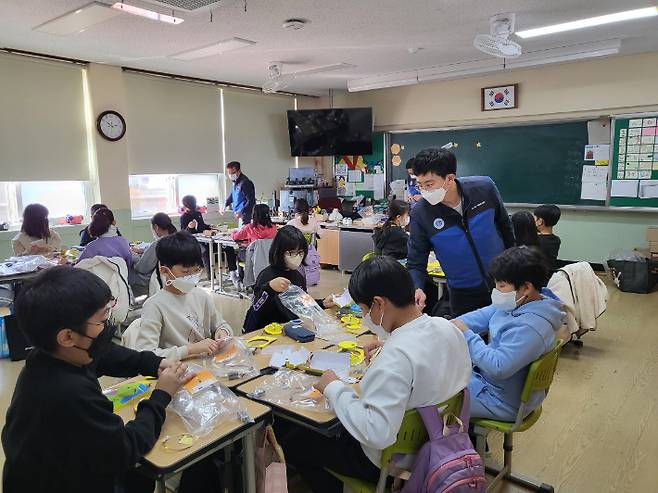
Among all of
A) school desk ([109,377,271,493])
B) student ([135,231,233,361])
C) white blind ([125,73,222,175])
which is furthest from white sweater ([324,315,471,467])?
white blind ([125,73,222,175])

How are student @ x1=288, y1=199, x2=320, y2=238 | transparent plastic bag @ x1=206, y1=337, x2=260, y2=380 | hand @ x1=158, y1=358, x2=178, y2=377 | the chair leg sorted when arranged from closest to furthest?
hand @ x1=158, y1=358, x2=178, y2=377
transparent plastic bag @ x1=206, y1=337, x2=260, y2=380
the chair leg
student @ x1=288, y1=199, x2=320, y2=238

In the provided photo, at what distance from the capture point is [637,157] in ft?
19.7

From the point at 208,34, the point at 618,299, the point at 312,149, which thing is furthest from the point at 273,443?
the point at 312,149

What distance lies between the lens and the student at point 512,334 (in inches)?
71.2

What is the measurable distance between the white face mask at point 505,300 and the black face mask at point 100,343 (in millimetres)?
1454

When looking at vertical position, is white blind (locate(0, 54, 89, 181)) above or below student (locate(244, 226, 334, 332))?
above

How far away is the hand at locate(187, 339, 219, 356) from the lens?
1958 mm

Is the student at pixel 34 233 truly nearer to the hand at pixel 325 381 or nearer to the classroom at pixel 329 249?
the classroom at pixel 329 249

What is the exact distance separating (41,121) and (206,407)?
540 centimetres

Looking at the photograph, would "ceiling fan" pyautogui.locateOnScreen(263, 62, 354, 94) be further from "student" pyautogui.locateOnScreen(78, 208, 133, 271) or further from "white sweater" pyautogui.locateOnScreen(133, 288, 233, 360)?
"white sweater" pyautogui.locateOnScreen(133, 288, 233, 360)

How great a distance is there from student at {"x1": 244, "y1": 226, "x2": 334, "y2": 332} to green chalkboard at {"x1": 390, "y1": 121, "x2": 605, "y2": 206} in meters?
4.99

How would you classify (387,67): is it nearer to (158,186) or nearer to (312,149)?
(312,149)

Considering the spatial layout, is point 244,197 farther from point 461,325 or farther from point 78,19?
point 461,325

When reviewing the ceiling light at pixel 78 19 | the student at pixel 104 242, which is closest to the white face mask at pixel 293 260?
the student at pixel 104 242
